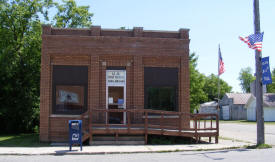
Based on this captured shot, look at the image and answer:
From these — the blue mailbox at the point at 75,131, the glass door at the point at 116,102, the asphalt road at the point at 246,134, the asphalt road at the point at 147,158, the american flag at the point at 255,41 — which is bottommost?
the asphalt road at the point at 246,134

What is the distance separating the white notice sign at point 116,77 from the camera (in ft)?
51.4

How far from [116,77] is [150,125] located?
3.25 m

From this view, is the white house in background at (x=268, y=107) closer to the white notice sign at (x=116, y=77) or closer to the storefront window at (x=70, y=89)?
the white notice sign at (x=116, y=77)

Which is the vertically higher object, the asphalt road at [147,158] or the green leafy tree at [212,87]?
the green leafy tree at [212,87]

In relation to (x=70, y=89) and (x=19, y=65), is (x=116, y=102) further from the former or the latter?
(x=19, y=65)

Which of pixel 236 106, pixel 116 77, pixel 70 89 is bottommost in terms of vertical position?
pixel 236 106

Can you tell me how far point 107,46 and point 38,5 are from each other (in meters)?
11.4

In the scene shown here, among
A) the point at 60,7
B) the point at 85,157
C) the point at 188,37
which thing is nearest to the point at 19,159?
the point at 85,157

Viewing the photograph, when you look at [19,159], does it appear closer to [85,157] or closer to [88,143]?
[85,157]

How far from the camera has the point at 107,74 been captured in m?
15.7

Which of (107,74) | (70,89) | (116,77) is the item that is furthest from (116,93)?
(70,89)

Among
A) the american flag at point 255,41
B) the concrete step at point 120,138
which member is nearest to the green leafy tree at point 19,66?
the concrete step at point 120,138

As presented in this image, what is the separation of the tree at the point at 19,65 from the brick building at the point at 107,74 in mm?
7254

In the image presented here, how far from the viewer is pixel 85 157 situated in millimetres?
10648
